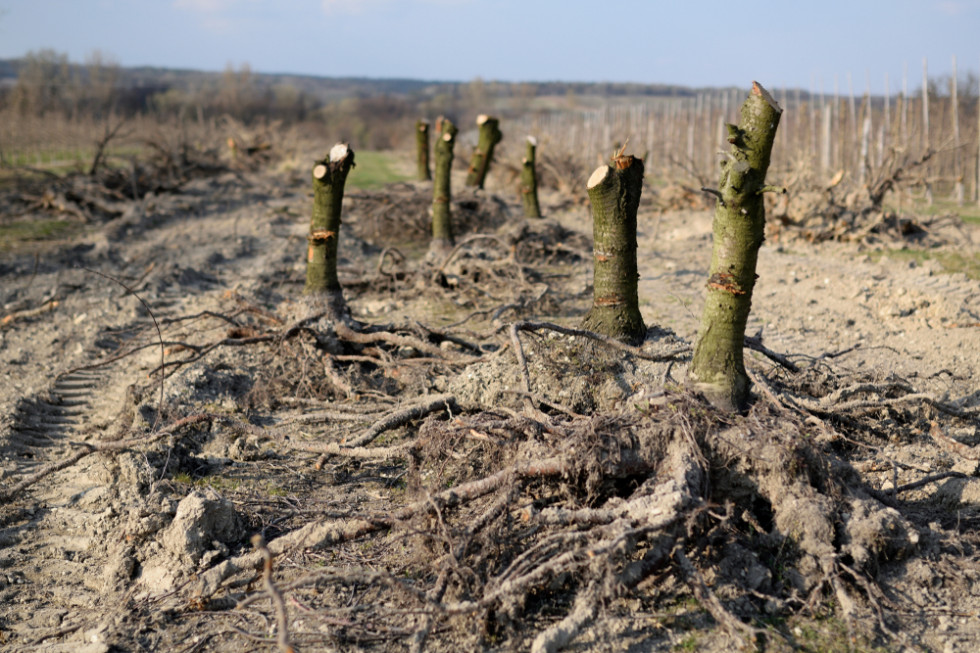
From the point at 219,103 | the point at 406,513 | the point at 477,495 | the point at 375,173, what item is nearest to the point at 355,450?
the point at 406,513

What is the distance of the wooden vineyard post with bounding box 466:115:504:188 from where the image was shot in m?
11.5

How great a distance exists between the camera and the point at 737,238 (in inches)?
123

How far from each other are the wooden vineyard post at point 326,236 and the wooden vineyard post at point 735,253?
284 cm

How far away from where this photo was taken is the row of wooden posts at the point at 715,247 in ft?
9.81

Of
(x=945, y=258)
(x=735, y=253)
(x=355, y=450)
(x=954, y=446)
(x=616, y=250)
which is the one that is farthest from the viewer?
(x=945, y=258)

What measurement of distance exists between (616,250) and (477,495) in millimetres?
1666

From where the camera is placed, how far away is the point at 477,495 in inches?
118

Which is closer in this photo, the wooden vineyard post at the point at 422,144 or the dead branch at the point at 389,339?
the dead branch at the point at 389,339

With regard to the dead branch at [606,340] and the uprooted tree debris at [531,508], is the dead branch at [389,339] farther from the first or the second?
the dead branch at [606,340]

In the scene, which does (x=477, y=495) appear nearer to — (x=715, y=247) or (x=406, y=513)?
(x=406, y=513)

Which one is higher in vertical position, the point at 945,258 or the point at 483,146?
the point at 483,146

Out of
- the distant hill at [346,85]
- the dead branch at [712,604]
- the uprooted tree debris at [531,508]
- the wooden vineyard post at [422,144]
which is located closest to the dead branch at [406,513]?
the uprooted tree debris at [531,508]

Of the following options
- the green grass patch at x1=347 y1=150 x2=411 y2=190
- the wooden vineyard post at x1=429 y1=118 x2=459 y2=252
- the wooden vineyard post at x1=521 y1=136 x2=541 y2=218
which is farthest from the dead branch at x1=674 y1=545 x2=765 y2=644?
the green grass patch at x1=347 y1=150 x2=411 y2=190

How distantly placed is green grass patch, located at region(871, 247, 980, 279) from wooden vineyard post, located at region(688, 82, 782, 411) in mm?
6099
